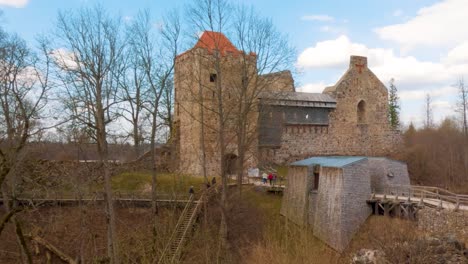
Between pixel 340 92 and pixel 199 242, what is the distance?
18.4 m

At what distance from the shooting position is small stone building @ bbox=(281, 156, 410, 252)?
695 inches

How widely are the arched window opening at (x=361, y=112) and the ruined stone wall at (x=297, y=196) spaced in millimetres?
11856

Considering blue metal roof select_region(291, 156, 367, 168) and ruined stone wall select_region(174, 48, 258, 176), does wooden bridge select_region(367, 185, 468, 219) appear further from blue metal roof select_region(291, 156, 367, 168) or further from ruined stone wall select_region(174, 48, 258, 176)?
ruined stone wall select_region(174, 48, 258, 176)

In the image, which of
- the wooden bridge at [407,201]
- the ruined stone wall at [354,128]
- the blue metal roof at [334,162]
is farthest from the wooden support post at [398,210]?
the ruined stone wall at [354,128]

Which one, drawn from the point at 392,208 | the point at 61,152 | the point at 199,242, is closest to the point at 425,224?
the point at 392,208

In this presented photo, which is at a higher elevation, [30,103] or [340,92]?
[340,92]

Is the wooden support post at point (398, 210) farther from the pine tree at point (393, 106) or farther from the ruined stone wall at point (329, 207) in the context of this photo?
the pine tree at point (393, 106)

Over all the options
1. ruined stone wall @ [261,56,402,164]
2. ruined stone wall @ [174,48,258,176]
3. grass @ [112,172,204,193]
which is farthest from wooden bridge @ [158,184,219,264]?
ruined stone wall @ [261,56,402,164]

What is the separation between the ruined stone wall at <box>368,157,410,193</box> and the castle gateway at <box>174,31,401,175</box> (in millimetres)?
5959

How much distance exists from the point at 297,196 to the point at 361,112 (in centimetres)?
1372

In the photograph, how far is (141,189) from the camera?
75.7 feet

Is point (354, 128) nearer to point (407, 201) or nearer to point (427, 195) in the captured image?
point (427, 195)

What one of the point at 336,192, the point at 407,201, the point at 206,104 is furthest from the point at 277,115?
the point at 407,201

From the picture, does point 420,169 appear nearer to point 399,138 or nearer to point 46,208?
point 399,138
